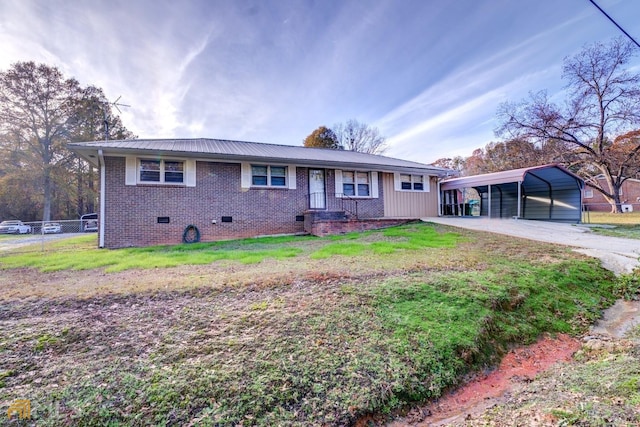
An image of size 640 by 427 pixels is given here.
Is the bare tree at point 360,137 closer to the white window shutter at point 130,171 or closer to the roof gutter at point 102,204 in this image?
the white window shutter at point 130,171

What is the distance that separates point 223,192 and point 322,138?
2361cm

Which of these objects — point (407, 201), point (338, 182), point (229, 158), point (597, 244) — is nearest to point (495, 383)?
point (597, 244)

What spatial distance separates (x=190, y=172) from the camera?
9.55m

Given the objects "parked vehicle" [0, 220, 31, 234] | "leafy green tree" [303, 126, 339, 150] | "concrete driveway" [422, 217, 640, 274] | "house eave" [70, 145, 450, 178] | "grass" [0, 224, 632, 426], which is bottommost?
"grass" [0, 224, 632, 426]

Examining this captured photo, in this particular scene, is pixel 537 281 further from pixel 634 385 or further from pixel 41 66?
pixel 41 66

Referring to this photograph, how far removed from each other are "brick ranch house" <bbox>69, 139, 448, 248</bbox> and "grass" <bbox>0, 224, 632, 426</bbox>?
4172 millimetres

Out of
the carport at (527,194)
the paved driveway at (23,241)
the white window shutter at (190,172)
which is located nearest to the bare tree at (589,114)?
the carport at (527,194)

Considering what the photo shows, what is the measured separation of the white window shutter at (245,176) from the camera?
33.4 ft

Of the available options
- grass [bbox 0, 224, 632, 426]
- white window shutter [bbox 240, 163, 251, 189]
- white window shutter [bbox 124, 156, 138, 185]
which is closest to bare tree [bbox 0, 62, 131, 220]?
white window shutter [bbox 124, 156, 138, 185]

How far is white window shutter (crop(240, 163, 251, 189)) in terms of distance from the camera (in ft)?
33.4

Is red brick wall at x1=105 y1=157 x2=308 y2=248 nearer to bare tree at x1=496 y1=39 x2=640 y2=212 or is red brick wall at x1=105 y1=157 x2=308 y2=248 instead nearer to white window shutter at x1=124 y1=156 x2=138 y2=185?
white window shutter at x1=124 y1=156 x2=138 y2=185

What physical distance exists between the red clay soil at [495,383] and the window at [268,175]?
9.14 m

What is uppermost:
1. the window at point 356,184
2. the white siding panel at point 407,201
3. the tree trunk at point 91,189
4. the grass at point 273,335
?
the tree trunk at point 91,189

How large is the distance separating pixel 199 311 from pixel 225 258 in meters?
3.24
